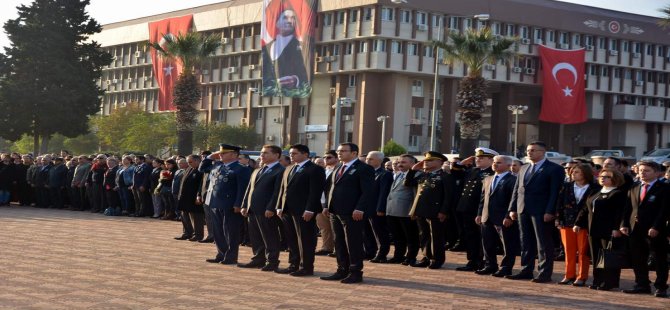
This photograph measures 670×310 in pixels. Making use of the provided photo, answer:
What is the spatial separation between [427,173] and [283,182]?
2.80m

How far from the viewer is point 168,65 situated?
7406 centimetres

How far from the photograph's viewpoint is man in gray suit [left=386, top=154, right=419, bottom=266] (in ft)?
53.0

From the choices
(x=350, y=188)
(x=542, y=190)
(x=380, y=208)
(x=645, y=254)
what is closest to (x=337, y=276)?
(x=350, y=188)

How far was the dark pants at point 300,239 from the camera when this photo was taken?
45.1 ft

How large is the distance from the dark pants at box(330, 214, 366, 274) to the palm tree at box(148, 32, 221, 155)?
3639cm

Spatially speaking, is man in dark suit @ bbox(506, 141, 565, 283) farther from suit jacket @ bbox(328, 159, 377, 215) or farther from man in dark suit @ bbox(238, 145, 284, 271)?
man in dark suit @ bbox(238, 145, 284, 271)

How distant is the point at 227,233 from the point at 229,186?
728 mm

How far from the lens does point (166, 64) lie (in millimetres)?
74062

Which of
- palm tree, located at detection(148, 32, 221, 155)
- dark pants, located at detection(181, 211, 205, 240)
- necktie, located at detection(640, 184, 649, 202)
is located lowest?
dark pants, located at detection(181, 211, 205, 240)

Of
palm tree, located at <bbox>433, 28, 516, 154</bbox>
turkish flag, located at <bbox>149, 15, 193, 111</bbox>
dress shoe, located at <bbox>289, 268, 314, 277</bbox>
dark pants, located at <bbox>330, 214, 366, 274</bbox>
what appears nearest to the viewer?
dark pants, located at <bbox>330, 214, 366, 274</bbox>

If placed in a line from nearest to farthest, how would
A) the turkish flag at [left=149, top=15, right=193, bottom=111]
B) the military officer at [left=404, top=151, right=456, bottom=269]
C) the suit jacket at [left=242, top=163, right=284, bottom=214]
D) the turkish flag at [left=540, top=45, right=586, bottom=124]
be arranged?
the suit jacket at [left=242, top=163, right=284, bottom=214] < the military officer at [left=404, top=151, right=456, bottom=269] < the turkish flag at [left=540, top=45, right=586, bottom=124] < the turkish flag at [left=149, top=15, right=193, bottom=111]

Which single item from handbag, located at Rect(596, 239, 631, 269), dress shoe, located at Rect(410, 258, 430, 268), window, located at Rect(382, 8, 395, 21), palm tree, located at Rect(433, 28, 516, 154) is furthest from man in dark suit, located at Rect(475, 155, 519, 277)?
window, located at Rect(382, 8, 395, 21)

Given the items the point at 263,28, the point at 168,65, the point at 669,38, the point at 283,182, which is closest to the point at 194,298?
the point at 283,182

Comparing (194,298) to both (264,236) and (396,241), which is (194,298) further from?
(396,241)
